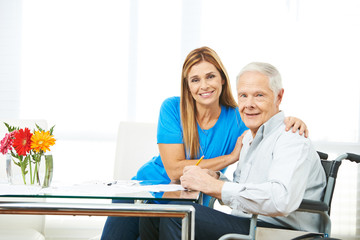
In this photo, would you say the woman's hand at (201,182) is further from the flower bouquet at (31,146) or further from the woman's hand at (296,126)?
the flower bouquet at (31,146)

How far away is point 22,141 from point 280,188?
0.87 meters

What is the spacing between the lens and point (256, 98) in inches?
64.4

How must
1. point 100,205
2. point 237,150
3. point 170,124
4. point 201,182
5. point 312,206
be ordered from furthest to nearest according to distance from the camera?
point 170,124, point 237,150, point 201,182, point 312,206, point 100,205

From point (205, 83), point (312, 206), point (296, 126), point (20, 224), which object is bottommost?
point (20, 224)

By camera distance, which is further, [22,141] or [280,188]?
[22,141]

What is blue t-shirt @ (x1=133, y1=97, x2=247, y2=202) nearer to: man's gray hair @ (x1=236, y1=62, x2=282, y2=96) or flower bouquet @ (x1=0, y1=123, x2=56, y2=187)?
man's gray hair @ (x1=236, y1=62, x2=282, y2=96)

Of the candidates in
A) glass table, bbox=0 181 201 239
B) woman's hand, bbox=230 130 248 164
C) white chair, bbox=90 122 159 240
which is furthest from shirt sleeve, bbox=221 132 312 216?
white chair, bbox=90 122 159 240

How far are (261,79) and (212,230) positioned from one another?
57 cm

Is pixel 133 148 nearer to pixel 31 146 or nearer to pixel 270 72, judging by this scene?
pixel 31 146

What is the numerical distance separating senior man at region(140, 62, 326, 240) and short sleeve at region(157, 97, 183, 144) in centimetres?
44

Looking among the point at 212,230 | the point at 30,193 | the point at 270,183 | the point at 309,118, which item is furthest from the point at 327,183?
Answer: the point at 309,118

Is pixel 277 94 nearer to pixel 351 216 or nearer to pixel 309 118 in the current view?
pixel 309 118

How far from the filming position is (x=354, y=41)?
374 centimetres

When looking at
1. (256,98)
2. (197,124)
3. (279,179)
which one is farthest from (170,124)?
(279,179)
